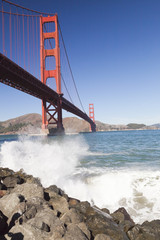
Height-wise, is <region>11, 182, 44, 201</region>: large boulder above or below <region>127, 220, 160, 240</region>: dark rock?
above

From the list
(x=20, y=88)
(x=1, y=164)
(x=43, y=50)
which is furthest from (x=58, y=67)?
(x=1, y=164)

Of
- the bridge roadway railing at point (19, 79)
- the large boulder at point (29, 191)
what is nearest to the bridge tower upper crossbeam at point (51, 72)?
the bridge roadway railing at point (19, 79)

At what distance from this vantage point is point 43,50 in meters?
33.3

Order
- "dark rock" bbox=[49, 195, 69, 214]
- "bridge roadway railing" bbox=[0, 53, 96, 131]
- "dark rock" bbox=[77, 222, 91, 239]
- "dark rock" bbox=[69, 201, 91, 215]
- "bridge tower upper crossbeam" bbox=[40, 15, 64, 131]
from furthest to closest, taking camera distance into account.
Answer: "bridge tower upper crossbeam" bbox=[40, 15, 64, 131], "bridge roadway railing" bbox=[0, 53, 96, 131], "dark rock" bbox=[69, 201, 91, 215], "dark rock" bbox=[49, 195, 69, 214], "dark rock" bbox=[77, 222, 91, 239]

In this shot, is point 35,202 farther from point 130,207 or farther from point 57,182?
point 57,182

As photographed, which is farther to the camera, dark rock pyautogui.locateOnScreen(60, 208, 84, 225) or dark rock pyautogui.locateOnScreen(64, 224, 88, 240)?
dark rock pyautogui.locateOnScreen(60, 208, 84, 225)

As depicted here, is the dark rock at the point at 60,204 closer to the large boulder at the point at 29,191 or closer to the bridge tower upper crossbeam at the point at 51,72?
the large boulder at the point at 29,191

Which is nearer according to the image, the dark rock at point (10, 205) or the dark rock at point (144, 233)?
the dark rock at point (144, 233)

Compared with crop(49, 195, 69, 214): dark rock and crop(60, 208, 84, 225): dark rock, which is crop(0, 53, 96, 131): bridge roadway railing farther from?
crop(60, 208, 84, 225): dark rock

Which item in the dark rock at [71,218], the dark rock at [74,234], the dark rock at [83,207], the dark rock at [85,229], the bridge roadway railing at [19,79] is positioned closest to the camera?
the dark rock at [74,234]

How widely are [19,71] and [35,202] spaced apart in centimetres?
1821

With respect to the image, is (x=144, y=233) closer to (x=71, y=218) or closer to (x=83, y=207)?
(x=71, y=218)

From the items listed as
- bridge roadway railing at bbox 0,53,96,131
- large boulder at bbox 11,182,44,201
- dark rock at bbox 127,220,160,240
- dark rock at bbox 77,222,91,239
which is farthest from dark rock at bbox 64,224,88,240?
bridge roadway railing at bbox 0,53,96,131

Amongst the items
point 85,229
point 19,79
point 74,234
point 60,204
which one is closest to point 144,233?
point 85,229
